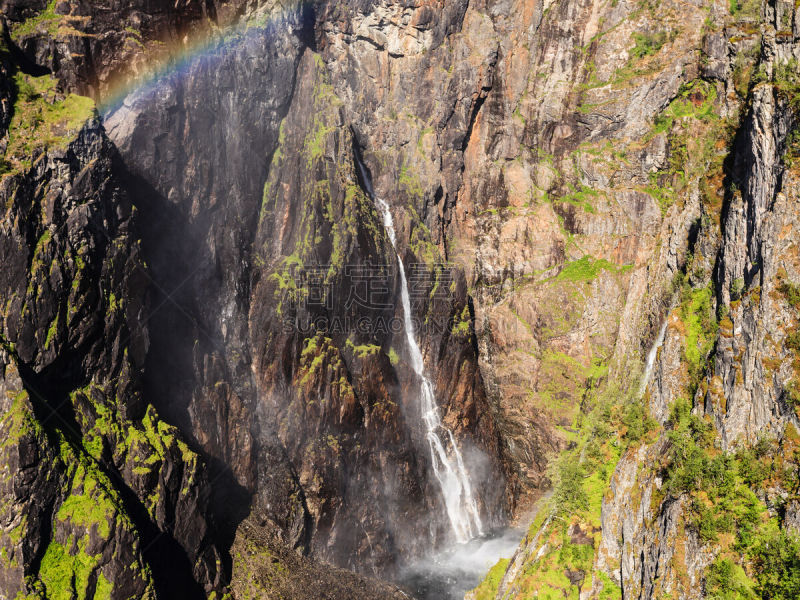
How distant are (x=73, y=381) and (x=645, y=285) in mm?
38031

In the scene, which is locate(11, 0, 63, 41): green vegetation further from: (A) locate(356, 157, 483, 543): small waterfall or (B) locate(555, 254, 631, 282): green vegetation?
(B) locate(555, 254, 631, 282): green vegetation

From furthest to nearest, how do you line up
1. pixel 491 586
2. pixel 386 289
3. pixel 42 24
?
pixel 386 289
pixel 42 24
pixel 491 586

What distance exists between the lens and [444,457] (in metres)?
53.6

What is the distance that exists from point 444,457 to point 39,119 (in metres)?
40.8

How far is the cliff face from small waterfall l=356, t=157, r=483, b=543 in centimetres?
80

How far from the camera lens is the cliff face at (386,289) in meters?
24.1

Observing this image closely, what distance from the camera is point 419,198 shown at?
196ft

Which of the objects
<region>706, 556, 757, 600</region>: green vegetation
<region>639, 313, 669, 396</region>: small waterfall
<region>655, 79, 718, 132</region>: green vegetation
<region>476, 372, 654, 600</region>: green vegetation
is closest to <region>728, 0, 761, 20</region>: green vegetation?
<region>655, 79, 718, 132</region>: green vegetation

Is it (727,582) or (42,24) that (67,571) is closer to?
(727,582)

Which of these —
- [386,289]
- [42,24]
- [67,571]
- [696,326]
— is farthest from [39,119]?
[696,326]

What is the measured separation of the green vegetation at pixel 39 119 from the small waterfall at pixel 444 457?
29.4 metres

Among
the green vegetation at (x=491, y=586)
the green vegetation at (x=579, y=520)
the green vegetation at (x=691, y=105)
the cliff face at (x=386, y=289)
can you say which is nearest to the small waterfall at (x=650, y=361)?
the cliff face at (x=386, y=289)

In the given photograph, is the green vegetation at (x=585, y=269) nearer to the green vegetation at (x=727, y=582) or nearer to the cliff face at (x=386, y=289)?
the cliff face at (x=386, y=289)

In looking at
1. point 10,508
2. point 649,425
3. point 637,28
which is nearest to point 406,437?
point 649,425
